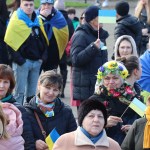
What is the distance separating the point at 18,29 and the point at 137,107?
4.50 meters

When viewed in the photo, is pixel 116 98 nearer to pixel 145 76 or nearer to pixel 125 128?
pixel 125 128

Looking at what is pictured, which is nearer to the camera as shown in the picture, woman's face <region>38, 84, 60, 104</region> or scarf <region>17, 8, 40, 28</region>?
woman's face <region>38, 84, 60, 104</region>

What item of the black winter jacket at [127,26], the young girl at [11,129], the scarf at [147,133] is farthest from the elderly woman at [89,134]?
the black winter jacket at [127,26]

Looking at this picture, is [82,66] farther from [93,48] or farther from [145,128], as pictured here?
[145,128]

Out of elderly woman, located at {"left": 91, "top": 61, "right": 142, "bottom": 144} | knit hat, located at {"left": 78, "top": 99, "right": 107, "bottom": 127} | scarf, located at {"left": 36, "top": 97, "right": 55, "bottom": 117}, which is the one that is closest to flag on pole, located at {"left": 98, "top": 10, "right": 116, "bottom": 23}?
elderly woman, located at {"left": 91, "top": 61, "right": 142, "bottom": 144}

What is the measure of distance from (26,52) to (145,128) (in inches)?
196

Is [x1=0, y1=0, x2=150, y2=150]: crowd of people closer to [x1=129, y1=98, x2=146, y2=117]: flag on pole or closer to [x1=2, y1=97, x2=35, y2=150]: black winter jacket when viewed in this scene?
[x1=2, y1=97, x2=35, y2=150]: black winter jacket

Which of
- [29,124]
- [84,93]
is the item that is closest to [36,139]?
[29,124]

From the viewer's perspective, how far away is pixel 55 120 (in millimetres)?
7660

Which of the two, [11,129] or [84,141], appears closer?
[84,141]

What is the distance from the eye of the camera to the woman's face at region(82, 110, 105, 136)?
660 cm

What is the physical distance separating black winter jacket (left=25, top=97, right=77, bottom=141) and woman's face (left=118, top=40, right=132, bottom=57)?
2.27 m

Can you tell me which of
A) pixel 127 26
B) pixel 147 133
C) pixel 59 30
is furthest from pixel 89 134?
pixel 127 26

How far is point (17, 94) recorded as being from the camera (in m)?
11.6
